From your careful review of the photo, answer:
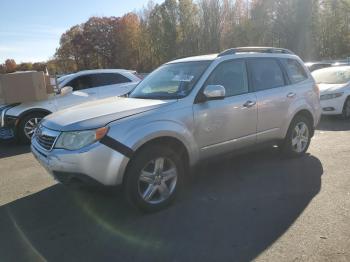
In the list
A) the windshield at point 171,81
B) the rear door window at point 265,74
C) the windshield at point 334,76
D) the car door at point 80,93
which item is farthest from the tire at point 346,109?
the car door at point 80,93

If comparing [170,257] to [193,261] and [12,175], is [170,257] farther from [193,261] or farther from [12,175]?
[12,175]

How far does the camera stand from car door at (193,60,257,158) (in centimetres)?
490

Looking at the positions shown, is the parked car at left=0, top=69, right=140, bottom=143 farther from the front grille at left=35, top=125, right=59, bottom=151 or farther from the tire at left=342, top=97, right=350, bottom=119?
the tire at left=342, top=97, right=350, bottom=119

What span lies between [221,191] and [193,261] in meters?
1.79

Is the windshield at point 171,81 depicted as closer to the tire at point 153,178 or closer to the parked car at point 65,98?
the tire at point 153,178

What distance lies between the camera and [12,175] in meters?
6.50

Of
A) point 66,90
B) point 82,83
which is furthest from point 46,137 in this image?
point 82,83

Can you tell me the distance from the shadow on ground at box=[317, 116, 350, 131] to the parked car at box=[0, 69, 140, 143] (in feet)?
15.9

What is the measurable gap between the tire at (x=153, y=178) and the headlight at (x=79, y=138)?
0.46 meters

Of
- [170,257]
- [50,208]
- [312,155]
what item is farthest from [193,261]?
[312,155]

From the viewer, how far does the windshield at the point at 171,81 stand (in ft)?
16.4

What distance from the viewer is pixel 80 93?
10164 millimetres

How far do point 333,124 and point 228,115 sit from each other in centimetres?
561

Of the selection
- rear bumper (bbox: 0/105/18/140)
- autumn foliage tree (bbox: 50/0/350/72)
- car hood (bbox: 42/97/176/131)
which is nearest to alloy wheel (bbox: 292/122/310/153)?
car hood (bbox: 42/97/176/131)
